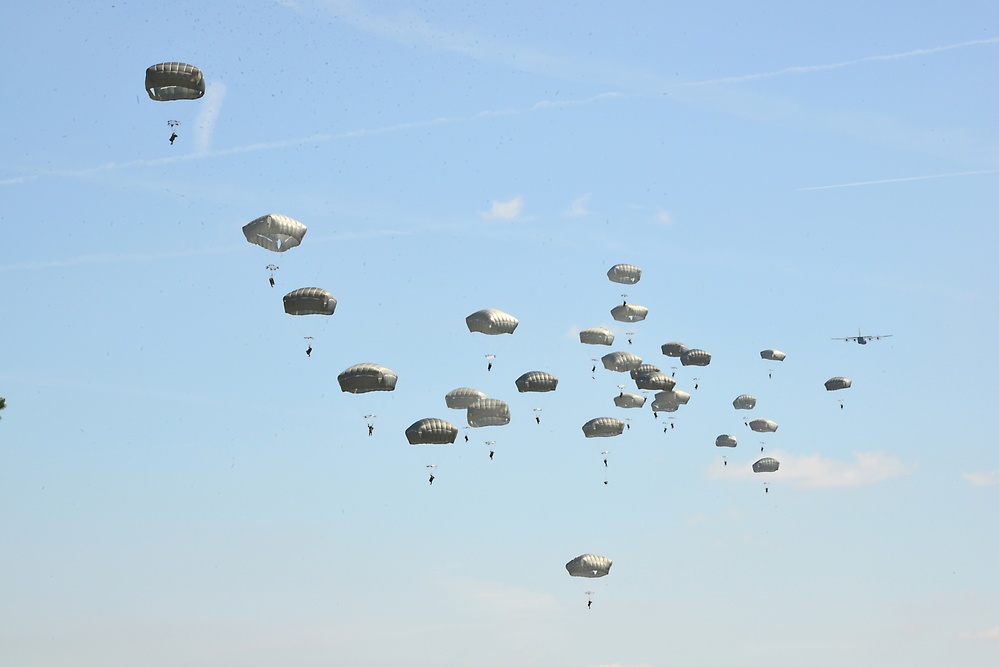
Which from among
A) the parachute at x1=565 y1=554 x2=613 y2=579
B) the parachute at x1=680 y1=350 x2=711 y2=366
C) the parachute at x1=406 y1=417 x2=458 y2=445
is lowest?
the parachute at x1=565 y1=554 x2=613 y2=579

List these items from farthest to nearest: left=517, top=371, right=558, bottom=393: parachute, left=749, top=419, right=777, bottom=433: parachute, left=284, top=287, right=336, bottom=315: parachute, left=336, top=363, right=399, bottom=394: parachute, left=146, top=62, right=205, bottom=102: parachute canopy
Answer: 1. left=749, top=419, right=777, bottom=433: parachute
2. left=517, top=371, right=558, bottom=393: parachute
3. left=336, top=363, right=399, bottom=394: parachute
4. left=284, top=287, right=336, bottom=315: parachute
5. left=146, top=62, right=205, bottom=102: parachute canopy

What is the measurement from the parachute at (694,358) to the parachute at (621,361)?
38.3 feet

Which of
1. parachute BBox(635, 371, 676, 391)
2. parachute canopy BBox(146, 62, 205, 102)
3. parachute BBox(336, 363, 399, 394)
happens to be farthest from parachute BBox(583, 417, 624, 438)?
parachute canopy BBox(146, 62, 205, 102)

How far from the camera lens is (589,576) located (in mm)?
132750

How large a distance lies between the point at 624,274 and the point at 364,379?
33.9 m

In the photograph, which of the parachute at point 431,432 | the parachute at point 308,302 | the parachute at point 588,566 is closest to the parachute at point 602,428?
the parachute at point 588,566

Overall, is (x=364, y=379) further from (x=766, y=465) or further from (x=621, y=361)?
(x=766, y=465)

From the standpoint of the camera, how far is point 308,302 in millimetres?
106375

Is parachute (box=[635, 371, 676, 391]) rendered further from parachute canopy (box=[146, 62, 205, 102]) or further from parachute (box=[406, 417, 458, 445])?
parachute canopy (box=[146, 62, 205, 102])

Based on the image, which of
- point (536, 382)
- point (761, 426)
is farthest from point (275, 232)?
point (761, 426)

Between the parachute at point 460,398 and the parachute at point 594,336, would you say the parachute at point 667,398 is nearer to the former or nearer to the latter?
the parachute at point 594,336

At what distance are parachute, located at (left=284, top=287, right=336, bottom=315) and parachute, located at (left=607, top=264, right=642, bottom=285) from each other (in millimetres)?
35298

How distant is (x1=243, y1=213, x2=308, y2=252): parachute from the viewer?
102750 millimetres

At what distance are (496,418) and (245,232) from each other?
2982 cm
